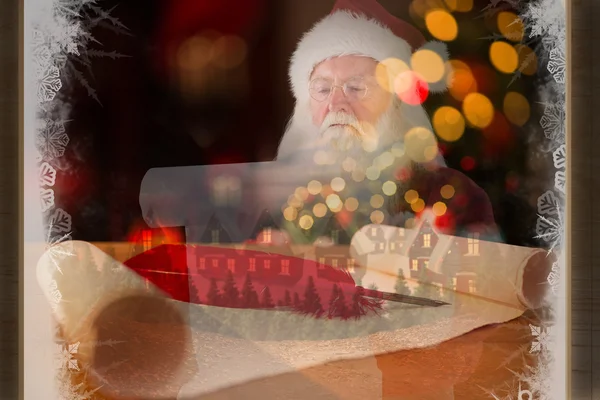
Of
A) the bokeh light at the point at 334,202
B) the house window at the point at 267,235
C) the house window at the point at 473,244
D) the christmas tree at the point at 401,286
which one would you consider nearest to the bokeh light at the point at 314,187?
the bokeh light at the point at 334,202

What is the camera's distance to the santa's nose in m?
1.10

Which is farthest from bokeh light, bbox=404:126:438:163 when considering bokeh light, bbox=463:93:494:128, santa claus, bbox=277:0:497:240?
bokeh light, bbox=463:93:494:128

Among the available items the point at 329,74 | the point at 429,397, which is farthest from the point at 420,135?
the point at 429,397

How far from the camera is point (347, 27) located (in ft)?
3.62

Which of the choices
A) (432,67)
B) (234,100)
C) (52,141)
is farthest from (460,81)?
(52,141)

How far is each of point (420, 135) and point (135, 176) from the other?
2.30 ft

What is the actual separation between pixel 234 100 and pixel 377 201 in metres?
0.43

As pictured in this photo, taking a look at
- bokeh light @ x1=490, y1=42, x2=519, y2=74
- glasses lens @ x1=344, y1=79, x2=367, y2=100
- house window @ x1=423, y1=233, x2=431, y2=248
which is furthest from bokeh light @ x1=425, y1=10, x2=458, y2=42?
house window @ x1=423, y1=233, x2=431, y2=248

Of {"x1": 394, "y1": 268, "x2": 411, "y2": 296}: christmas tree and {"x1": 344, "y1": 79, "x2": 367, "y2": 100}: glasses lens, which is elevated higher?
{"x1": 344, "y1": 79, "x2": 367, "y2": 100}: glasses lens

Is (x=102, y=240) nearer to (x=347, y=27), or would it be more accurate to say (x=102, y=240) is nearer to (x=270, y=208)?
(x=270, y=208)

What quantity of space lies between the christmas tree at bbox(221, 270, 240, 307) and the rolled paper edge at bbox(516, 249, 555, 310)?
0.68 metres

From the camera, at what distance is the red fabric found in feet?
3.59

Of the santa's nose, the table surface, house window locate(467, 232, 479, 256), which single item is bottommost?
the table surface

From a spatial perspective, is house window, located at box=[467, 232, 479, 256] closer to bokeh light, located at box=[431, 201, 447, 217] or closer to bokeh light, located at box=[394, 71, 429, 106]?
bokeh light, located at box=[431, 201, 447, 217]
